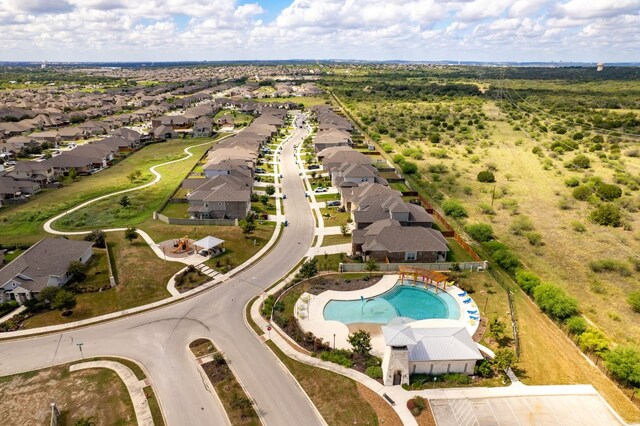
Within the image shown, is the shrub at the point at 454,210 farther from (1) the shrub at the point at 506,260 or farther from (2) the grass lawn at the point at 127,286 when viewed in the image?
(2) the grass lawn at the point at 127,286

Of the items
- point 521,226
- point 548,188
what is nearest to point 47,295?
point 521,226

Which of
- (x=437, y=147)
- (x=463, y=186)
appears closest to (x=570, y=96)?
(x=437, y=147)

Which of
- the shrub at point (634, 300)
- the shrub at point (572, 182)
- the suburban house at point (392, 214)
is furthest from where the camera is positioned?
the shrub at point (572, 182)

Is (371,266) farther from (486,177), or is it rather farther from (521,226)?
(486,177)

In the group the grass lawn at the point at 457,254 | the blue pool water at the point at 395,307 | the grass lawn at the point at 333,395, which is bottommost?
the grass lawn at the point at 333,395

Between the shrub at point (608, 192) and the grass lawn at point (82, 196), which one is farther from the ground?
the shrub at point (608, 192)

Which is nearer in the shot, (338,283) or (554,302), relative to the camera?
(554,302)

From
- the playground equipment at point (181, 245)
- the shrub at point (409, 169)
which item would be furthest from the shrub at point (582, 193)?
the playground equipment at point (181, 245)
